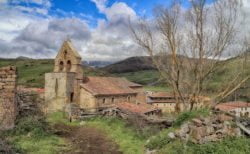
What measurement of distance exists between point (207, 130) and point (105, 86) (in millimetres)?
31803

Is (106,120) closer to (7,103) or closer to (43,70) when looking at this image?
(7,103)

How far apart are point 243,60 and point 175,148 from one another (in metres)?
11.7

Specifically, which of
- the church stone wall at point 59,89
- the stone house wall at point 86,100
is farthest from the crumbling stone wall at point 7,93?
the stone house wall at point 86,100

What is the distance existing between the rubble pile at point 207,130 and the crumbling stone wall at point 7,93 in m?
7.08

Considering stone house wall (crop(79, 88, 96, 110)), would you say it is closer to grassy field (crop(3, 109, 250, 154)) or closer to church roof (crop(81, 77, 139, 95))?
church roof (crop(81, 77, 139, 95))

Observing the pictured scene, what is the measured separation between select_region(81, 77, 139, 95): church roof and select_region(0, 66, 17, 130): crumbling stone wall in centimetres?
2485

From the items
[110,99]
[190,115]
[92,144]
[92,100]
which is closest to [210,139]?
[190,115]

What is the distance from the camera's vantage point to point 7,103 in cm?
1277

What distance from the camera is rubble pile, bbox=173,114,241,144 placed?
11.0 m

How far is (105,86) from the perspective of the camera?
139ft

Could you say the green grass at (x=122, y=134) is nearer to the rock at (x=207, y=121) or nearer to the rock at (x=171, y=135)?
the rock at (x=171, y=135)

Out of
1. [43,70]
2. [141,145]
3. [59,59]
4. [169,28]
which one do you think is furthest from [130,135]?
[43,70]

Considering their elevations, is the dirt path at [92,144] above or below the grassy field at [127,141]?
below

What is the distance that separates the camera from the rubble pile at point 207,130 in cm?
1101
